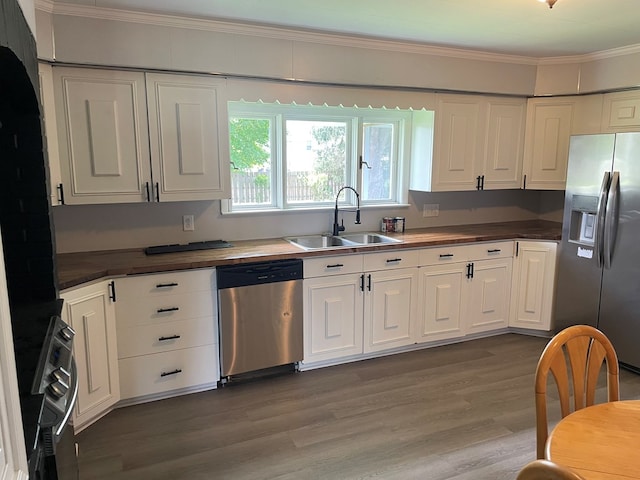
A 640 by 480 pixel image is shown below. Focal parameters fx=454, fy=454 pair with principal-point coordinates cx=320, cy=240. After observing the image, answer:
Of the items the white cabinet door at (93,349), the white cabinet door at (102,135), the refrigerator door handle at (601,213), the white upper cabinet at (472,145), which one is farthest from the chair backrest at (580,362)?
the white cabinet door at (102,135)

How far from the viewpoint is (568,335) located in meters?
1.62

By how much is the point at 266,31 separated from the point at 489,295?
2.72 meters

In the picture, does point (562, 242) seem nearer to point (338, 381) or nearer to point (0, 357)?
point (338, 381)

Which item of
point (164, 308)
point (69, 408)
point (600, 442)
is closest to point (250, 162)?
point (164, 308)

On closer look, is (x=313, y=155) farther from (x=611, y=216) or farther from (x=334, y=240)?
(x=611, y=216)

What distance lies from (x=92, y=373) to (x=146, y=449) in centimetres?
52

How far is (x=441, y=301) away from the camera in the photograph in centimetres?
366

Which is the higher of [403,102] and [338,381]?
[403,102]

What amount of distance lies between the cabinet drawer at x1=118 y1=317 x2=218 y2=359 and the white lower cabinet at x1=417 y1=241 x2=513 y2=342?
1.67 m

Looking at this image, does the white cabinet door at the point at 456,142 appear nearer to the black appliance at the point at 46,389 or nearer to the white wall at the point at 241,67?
the white wall at the point at 241,67

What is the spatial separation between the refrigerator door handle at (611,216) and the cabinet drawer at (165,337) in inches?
113

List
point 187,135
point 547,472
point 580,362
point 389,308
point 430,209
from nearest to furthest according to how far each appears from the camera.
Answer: point 547,472 → point 580,362 → point 187,135 → point 389,308 → point 430,209

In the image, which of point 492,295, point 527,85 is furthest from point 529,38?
point 492,295

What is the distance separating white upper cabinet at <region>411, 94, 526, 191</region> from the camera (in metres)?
3.83
